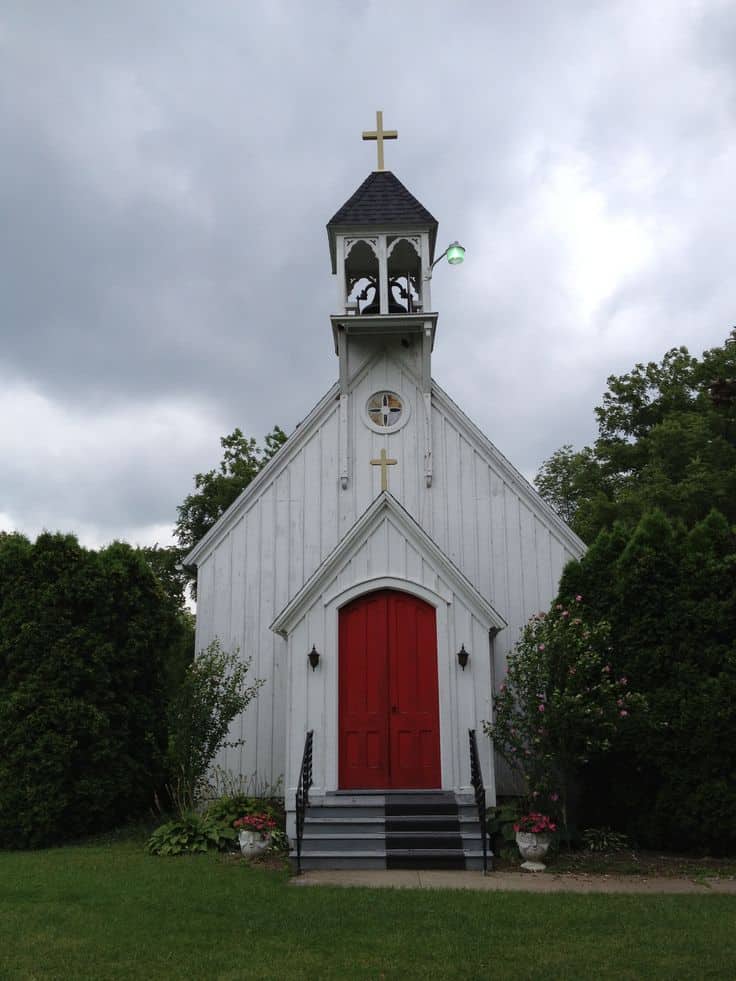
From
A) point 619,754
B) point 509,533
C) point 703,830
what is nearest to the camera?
point 703,830

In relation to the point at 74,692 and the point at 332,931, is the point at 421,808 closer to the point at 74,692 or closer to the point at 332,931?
the point at 332,931

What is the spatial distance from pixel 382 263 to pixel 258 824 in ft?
29.3

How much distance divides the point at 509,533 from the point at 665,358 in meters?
16.6

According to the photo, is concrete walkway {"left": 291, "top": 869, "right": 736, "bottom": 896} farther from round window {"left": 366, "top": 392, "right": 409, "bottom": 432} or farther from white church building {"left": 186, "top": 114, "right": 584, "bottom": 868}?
round window {"left": 366, "top": 392, "right": 409, "bottom": 432}

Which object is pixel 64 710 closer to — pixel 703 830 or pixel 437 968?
pixel 437 968

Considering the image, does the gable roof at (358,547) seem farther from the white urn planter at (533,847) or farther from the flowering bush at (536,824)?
the white urn planter at (533,847)

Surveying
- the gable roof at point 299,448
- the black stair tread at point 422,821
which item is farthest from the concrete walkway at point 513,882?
the gable roof at point 299,448

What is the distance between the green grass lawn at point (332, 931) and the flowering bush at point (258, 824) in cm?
110

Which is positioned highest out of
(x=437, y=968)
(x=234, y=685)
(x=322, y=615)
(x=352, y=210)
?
(x=352, y=210)

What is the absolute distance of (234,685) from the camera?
11.6 meters

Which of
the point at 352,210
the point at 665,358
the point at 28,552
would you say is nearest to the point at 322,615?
the point at 28,552

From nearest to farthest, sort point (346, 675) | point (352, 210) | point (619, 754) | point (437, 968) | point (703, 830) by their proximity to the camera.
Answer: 1. point (437, 968)
2. point (703, 830)
3. point (619, 754)
4. point (346, 675)
5. point (352, 210)

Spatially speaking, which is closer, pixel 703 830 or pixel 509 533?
pixel 703 830

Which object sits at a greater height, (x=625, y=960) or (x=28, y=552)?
(x=28, y=552)
